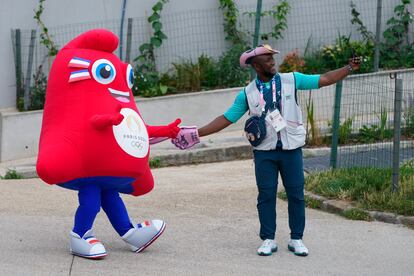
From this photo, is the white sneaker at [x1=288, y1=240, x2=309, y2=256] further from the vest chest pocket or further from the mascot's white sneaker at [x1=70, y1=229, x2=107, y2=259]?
the mascot's white sneaker at [x1=70, y1=229, x2=107, y2=259]

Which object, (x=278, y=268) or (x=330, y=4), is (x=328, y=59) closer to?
(x=330, y=4)

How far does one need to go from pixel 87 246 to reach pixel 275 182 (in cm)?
156

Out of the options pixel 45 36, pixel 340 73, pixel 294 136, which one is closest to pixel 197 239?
pixel 294 136

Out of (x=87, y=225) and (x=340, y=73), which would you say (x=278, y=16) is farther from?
(x=87, y=225)

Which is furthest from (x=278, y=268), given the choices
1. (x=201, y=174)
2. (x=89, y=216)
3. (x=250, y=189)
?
(x=201, y=174)

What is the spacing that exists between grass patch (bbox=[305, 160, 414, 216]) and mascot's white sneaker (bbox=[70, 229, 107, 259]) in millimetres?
2740

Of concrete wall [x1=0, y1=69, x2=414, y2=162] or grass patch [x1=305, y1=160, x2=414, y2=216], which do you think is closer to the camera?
grass patch [x1=305, y1=160, x2=414, y2=216]

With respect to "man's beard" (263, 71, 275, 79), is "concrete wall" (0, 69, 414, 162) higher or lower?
lower

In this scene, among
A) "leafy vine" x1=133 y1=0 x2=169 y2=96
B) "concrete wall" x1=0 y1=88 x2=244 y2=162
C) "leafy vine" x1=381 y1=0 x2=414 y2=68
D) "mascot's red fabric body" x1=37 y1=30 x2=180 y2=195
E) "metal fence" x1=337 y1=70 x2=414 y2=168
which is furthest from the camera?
"leafy vine" x1=381 y1=0 x2=414 y2=68

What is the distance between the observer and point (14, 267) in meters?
7.01

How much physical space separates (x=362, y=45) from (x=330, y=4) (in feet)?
2.67

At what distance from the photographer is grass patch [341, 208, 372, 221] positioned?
8.47 meters

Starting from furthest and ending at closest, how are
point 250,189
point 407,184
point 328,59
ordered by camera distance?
point 328,59 → point 250,189 → point 407,184

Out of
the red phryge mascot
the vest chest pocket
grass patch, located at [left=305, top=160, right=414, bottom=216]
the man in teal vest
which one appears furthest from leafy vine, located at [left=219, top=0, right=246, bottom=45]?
the vest chest pocket
